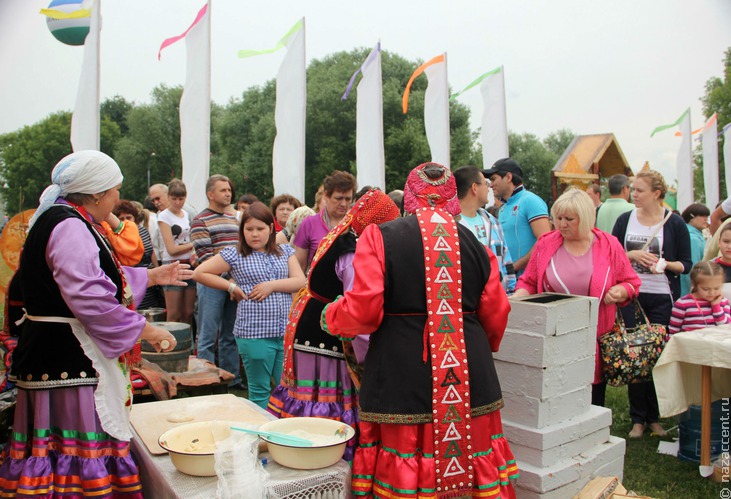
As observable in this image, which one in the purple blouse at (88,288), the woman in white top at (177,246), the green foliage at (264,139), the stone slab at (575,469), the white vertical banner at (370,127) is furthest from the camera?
the green foliage at (264,139)

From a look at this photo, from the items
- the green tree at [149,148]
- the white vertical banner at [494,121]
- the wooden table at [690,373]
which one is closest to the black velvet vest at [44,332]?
the wooden table at [690,373]

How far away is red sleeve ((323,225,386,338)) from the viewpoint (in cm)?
233

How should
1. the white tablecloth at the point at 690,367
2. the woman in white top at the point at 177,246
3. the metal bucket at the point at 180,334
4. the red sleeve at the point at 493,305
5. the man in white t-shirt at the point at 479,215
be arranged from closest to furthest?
the red sleeve at the point at 493,305 → the man in white t-shirt at the point at 479,215 → the white tablecloth at the point at 690,367 → the metal bucket at the point at 180,334 → the woman in white top at the point at 177,246

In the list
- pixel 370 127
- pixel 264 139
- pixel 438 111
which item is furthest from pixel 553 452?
pixel 264 139

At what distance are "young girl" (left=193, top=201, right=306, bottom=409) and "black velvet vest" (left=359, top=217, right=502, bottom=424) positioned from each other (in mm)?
1806

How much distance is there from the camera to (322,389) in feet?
10.4

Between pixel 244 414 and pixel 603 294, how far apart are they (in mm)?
2485

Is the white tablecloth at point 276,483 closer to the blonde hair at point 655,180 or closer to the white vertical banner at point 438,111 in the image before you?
the blonde hair at point 655,180

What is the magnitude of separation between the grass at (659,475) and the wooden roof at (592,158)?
13.3 m

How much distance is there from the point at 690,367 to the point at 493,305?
241cm

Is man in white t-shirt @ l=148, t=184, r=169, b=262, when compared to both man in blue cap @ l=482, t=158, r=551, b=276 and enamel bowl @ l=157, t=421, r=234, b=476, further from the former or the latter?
enamel bowl @ l=157, t=421, r=234, b=476

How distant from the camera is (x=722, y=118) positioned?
29594 millimetres

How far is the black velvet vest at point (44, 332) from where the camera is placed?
2381mm

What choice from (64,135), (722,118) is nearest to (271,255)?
(722,118)
